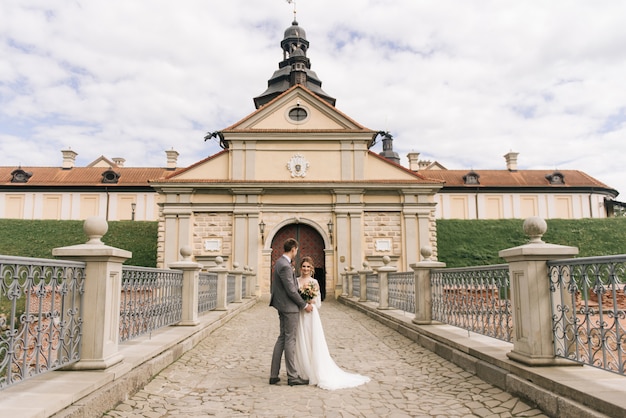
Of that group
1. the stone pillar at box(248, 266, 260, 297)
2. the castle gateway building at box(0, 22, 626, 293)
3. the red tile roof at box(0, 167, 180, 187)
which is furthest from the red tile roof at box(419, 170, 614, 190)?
the stone pillar at box(248, 266, 260, 297)

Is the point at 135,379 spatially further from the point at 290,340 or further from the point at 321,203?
the point at 321,203

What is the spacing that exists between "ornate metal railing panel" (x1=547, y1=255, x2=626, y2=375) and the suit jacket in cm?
262

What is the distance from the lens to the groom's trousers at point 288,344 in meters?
5.24

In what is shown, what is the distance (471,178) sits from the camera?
41.2m

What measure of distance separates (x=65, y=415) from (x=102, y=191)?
39066 millimetres

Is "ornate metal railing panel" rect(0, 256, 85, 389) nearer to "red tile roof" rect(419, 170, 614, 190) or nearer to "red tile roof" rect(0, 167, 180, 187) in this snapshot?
"red tile roof" rect(0, 167, 180, 187)

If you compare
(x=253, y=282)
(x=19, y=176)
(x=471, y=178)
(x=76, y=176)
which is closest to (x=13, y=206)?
(x=19, y=176)

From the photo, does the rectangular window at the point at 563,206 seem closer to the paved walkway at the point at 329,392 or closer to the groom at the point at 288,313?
the paved walkway at the point at 329,392

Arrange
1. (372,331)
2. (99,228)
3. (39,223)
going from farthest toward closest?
1. (39,223)
2. (372,331)
3. (99,228)

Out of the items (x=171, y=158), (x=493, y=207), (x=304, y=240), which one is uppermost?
(x=171, y=158)

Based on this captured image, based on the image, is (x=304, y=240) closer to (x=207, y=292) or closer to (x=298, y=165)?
(x=298, y=165)

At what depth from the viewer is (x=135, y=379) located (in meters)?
4.79

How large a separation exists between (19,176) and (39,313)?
41163mm

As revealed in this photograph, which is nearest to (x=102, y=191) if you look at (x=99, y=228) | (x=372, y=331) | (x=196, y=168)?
(x=196, y=168)
